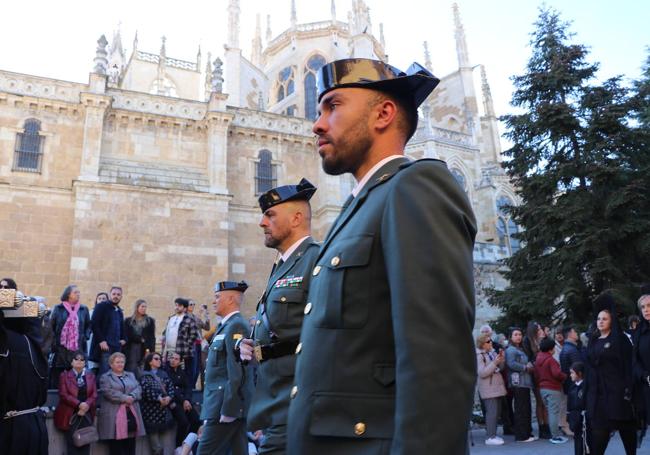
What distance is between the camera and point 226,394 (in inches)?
201

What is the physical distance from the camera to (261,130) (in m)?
21.9

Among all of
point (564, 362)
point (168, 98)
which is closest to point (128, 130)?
point (168, 98)

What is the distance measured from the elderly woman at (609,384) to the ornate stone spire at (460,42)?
3295 centimetres

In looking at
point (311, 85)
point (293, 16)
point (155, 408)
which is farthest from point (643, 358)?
point (293, 16)

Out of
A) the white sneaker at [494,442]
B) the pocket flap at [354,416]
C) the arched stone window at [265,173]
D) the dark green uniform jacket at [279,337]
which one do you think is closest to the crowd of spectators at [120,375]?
the dark green uniform jacket at [279,337]

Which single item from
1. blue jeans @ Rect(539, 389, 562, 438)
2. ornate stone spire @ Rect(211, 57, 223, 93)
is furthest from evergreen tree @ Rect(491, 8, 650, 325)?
ornate stone spire @ Rect(211, 57, 223, 93)

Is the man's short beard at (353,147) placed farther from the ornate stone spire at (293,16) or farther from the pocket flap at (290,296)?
the ornate stone spire at (293,16)

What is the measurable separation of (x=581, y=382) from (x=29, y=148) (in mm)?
18198

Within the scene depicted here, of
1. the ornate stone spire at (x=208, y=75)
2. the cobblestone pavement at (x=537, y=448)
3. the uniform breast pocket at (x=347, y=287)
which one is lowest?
the cobblestone pavement at (x=537, y=448)

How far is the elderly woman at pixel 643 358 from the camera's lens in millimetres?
5949

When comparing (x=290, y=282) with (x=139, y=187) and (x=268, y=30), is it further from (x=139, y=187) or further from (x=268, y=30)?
(x=268, y=30)

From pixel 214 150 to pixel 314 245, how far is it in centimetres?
1728

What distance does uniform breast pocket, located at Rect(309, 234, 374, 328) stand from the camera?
1.76m

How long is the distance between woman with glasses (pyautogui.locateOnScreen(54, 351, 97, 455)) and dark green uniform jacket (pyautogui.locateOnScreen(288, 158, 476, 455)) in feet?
22.6
